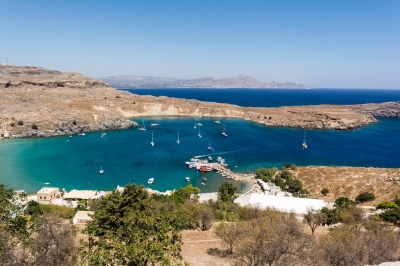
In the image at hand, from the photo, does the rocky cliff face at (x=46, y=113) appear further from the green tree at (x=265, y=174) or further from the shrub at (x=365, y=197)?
the shrub at (x=365, y=197)

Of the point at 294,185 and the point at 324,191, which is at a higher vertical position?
the point at 294,185

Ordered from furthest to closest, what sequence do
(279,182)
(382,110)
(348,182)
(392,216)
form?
(382,110) < (279,182) < (348,182) < (392,216)

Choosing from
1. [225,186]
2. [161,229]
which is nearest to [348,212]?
[225,186]

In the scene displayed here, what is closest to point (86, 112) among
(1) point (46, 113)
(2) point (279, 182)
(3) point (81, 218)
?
(1) point (46, 113)

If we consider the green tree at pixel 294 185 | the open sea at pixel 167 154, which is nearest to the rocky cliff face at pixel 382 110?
the open sea at pixel 167 154

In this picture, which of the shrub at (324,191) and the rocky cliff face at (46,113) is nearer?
the shrub at (324,191)

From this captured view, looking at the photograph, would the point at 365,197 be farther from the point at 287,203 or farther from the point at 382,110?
the point at 382,110
